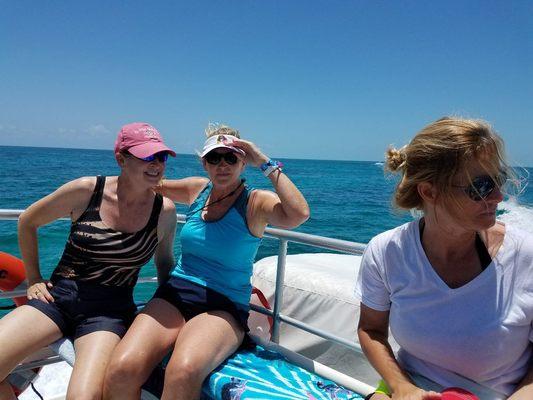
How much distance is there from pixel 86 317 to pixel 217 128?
51.7 inches

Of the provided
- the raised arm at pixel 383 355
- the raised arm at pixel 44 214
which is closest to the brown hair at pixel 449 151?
the raised arm at pixel 383 355

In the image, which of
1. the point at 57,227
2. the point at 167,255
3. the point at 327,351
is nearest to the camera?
the point at 167,255

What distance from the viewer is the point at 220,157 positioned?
241 cm

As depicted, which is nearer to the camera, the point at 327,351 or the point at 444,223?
the point at 444,223

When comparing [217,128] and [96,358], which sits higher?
[217,128]

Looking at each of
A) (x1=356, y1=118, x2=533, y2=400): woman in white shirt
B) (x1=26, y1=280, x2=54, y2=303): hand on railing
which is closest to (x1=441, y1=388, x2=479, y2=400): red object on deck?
(x1=356, y1=118, x2=533, y2=400): woman in white shirt

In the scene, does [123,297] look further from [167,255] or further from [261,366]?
[261,366]

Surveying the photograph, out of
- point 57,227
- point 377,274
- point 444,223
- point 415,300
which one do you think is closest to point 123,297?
point 377,274

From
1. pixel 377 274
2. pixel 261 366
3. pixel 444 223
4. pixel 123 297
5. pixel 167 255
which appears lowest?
pixel 261 366

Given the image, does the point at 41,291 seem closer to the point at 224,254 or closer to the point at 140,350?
the point at 140,350

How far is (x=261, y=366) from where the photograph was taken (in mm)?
2039

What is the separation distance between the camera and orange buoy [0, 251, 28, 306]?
2.60 meters

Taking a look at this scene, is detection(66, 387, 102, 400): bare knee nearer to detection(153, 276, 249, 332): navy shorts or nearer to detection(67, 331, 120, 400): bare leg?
detection(67, 331, 120, 400): bare leg

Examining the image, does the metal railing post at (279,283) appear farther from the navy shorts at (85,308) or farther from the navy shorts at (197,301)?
the navy shorts at (85,308)
